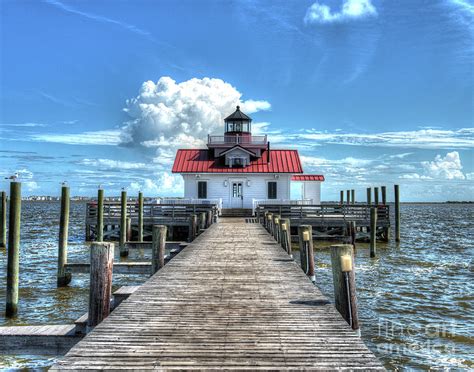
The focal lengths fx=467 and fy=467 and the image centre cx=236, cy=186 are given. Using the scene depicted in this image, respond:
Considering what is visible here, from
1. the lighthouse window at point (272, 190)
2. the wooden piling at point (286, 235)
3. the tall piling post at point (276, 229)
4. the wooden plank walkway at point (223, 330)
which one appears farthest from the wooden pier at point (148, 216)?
the wooden plank walkway at point (223, 330)

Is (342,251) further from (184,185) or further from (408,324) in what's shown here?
(184,185)

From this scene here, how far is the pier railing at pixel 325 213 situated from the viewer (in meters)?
27.6

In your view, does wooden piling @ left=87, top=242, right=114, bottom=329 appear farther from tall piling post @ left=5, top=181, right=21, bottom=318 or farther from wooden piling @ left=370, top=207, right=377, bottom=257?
wooden piling @ left=370, top=207, right=377, bottom=257

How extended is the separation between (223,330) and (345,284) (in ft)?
7.46

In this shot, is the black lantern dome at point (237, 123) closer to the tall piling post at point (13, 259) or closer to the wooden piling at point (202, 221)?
the wooden piling at point (202, 221)

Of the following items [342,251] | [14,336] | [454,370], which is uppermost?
[342,251]

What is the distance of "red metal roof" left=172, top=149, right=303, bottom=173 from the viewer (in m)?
35.8

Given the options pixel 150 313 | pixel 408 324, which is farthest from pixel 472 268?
pixel 150 313

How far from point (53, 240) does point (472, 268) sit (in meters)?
26.1

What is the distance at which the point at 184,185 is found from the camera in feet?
120

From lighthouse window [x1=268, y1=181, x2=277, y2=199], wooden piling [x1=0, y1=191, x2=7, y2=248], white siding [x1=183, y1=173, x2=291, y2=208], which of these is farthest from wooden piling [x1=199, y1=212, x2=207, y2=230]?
lighthouse window [x1=268, y1=181, x2=277, y2=199]

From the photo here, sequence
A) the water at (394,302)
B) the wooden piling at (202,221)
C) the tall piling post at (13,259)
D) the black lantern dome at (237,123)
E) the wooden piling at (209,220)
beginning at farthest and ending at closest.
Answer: the black lantern dome at (237,123) → the wooden piling at (209,220) → the wooden piling at (202,221) → the tall piling post at (13,259) → the water at (394,302)

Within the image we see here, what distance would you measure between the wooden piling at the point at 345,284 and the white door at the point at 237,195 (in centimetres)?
2886

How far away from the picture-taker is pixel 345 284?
22.6ft
